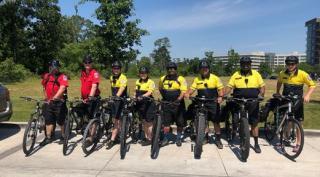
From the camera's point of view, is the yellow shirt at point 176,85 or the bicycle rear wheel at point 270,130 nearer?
the yellow shirt at point 176,85

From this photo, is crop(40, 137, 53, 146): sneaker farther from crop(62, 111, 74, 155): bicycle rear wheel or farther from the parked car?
the parked car

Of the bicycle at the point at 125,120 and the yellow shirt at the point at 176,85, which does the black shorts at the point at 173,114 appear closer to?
the yellow shirt at the point at 176,85

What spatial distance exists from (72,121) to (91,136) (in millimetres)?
808

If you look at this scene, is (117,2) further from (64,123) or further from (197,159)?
(197,159)

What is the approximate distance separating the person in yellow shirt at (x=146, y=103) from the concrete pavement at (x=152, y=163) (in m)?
0.42

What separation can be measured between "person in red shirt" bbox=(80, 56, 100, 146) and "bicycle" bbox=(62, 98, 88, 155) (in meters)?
0.17

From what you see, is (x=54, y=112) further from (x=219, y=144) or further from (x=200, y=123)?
(x=219, y=144)

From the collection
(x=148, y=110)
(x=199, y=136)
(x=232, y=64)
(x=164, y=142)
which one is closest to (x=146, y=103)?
(x=148, y=110)

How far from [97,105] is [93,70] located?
71 cm

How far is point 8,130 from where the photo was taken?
10.8 meters

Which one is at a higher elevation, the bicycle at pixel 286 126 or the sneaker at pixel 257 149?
the bicycle at pixel 286 126

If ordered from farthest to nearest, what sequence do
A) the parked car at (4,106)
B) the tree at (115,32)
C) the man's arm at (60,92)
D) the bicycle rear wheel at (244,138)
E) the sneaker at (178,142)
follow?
the tree at (115,32)
the parked car at (4,106)
the sneaker at (178,142)
the man's arm at (60,92)
the bicycle rear wheel at (244,138)

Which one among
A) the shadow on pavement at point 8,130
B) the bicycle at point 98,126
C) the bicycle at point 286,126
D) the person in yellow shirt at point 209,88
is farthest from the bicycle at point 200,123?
the shadow on pavement at point 8,130

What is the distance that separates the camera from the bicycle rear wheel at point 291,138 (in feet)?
26.2
